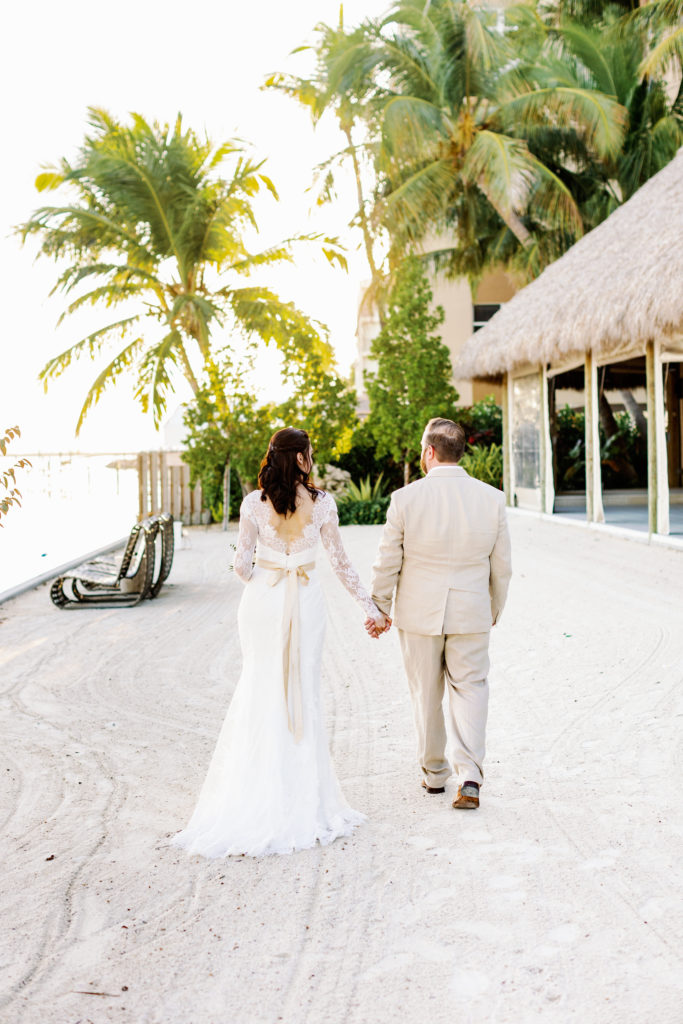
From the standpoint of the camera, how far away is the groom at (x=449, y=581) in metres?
3.98

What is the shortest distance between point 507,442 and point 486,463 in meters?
0.85

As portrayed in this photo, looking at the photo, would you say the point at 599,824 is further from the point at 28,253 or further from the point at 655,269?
the point at 28,253

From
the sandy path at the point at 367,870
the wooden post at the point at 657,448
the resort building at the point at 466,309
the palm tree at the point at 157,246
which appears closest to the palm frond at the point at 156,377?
the palm tree at the point at 157,246

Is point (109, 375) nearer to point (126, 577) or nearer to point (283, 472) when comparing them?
point (126, 577)

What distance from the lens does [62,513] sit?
2511 cm

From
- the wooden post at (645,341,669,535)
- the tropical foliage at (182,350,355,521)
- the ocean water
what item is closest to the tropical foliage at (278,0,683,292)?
the tropical foliage at (182,350,355,521)

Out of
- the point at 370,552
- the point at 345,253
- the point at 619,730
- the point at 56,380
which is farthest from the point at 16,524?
the point at 619,730

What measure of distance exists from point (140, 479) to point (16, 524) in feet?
10.2

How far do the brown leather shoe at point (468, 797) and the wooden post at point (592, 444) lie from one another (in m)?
10.6

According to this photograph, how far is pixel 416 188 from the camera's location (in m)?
19.4

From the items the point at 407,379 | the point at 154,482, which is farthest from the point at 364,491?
the point at 154,482

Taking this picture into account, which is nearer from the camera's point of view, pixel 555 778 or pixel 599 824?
pixel 599 824

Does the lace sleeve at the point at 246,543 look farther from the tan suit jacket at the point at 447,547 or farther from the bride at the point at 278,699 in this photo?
the tan suit jacket at the point at 447,547

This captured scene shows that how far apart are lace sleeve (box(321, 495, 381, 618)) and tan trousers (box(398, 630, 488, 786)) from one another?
0.18 meters
